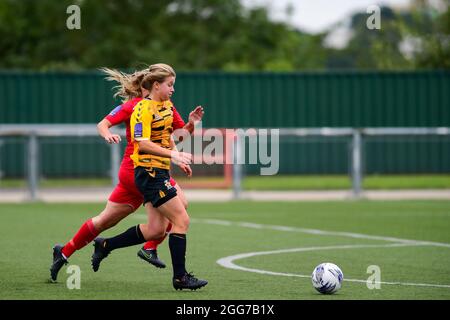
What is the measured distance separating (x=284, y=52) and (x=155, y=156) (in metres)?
49.6

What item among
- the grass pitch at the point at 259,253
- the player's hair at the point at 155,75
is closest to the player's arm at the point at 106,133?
the player's hair at the point at 155,75

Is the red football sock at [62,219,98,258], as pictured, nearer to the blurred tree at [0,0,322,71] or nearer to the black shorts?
the black shorts

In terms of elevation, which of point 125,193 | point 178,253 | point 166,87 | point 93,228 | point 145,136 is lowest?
point 178,253

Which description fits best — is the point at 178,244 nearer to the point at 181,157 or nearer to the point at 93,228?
the point at 181,157

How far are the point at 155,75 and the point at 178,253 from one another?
1.61m

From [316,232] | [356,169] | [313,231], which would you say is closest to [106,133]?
[316,232]

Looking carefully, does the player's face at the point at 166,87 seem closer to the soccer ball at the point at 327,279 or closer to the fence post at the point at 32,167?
the soccer ball at the point at 327,279

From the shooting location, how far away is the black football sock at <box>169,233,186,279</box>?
9148 mm

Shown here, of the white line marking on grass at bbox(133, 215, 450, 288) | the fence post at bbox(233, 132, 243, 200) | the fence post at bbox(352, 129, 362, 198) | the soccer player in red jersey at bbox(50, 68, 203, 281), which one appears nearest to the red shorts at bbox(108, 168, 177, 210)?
the soccer player in red jersey at bbox(50, 68, 203, 281)

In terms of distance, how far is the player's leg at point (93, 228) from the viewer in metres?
9.88

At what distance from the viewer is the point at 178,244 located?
30.2ft

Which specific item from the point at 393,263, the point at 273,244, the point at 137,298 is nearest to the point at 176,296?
Answer: the point at 137,298

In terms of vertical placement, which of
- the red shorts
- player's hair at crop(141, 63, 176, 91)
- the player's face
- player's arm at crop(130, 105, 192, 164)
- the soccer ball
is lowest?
the soccer ball

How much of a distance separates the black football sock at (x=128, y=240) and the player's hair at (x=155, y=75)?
145 centimetres
